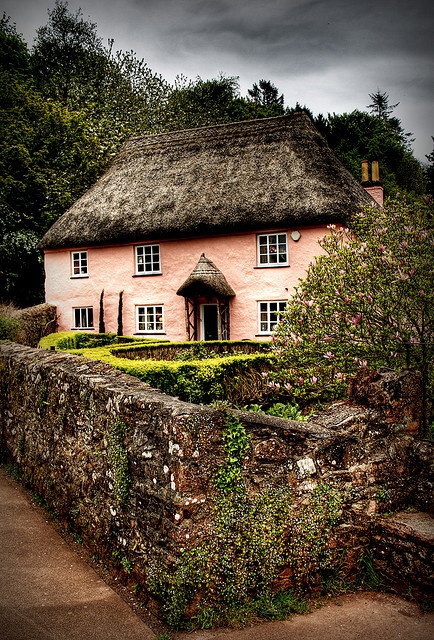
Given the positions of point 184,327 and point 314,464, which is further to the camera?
point 184,327

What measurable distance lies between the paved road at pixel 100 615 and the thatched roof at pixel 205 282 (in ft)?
54.0

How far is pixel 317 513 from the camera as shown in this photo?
4.95 m

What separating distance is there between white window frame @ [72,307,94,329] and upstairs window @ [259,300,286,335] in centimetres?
824

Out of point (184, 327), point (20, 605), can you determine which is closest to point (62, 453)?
point (20, 605)

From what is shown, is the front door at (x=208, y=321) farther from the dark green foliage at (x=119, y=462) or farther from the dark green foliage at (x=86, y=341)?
the dark green foliage at (x=119, y=462)

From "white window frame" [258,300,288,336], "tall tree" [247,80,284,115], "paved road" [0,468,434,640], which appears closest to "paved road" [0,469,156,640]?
"paved road" [0,468,434,640]

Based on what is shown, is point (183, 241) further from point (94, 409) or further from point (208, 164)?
point (94, 409)

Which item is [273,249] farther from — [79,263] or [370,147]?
Result: [370,147]

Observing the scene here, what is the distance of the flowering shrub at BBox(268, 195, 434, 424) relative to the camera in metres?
7.29

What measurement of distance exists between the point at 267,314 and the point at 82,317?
9.26m

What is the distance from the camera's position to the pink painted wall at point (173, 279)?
73.0 ft

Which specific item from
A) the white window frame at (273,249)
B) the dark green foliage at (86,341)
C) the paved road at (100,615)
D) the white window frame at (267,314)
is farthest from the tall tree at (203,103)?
the paved road at (100,615)

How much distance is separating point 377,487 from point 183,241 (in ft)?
63.9

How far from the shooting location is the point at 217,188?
77.9 ft
